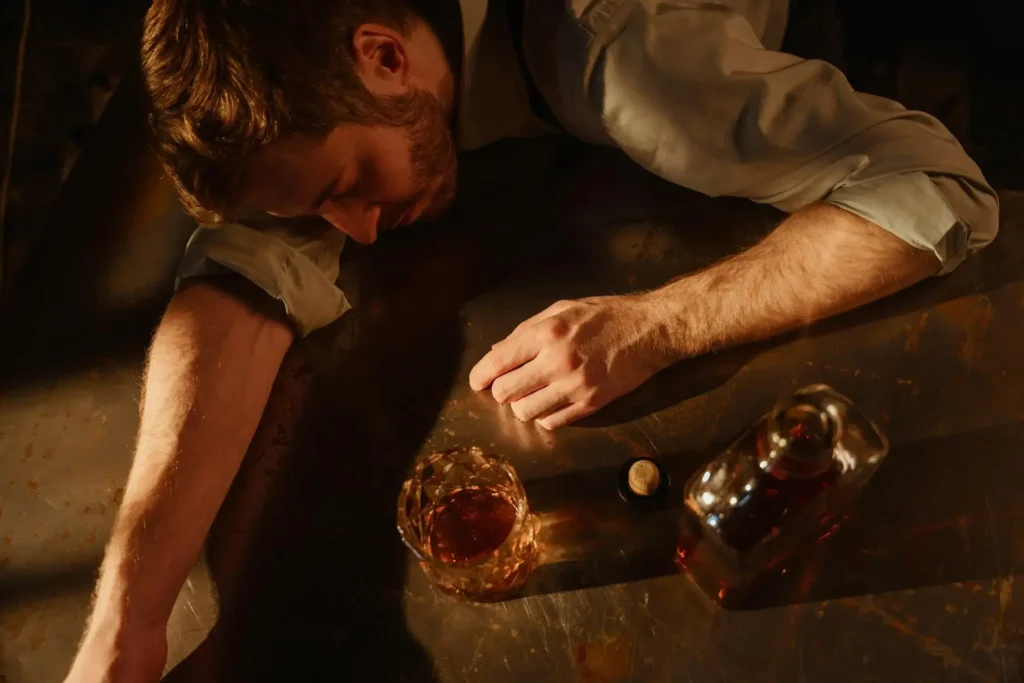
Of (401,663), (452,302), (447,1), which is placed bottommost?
(401,663)

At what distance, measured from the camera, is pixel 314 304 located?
791 millimetres

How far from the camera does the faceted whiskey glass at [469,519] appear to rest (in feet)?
2.02

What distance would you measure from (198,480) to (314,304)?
21 cm

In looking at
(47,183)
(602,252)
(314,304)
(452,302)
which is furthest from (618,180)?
(47,183)

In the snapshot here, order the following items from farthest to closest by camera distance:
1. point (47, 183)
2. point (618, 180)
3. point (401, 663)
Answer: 1. point (47, 183)
2. point (618, 180)
3. point (401, 663)

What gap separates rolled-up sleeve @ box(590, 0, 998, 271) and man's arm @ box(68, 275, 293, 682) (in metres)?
0.47

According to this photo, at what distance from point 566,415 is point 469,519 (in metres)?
0.14

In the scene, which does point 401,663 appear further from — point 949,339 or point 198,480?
point 949,339

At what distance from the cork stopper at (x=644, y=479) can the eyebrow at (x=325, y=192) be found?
15.5 inches

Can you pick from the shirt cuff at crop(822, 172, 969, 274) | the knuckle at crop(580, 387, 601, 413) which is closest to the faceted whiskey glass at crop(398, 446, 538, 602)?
the knuckle at crop(580, 387, 601, 413)

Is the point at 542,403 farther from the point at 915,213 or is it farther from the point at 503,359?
the point at 915,213

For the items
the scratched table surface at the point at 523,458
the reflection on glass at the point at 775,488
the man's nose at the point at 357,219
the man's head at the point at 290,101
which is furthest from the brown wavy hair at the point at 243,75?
the reflection on glass at the point at 775,488

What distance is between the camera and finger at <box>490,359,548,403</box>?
73cm

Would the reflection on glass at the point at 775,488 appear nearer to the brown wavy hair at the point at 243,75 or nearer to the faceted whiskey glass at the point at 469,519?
the faceted whiskey glass at the point at 469,519
